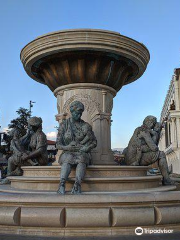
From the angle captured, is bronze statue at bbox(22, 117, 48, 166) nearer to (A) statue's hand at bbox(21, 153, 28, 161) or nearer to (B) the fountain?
(A) statue's hand at bbox(21, 153, 28, 161)

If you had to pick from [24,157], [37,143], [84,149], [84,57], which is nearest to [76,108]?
[84,149]

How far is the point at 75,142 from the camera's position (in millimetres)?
5445

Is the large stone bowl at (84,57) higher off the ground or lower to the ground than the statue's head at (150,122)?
A: higher

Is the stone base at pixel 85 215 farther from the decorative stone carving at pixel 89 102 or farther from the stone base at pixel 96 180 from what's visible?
the decorative stone carving at pixel 89 102

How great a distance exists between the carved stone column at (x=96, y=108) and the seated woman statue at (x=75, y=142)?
5.66ft

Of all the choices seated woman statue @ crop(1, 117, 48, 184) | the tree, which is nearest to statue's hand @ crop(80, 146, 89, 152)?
seated woman statue @ crop(1, 117, 48, 184)

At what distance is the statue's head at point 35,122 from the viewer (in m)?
7.00

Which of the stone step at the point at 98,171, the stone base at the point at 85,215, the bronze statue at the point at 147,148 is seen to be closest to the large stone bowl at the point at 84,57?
the bronze statue at the point at 147,148

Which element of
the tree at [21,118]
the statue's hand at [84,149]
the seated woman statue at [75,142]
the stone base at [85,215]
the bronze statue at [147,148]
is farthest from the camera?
the tree at [21,118]

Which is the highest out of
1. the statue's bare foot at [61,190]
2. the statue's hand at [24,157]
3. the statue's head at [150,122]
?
the statue's head at [150,122]

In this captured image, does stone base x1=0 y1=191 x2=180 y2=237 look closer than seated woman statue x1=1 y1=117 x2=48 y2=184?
Yes

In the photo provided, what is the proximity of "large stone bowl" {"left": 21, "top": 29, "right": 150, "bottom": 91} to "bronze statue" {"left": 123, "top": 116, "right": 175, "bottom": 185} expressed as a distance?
5.89 feet

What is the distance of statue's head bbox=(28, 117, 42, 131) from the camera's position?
23.0 ft

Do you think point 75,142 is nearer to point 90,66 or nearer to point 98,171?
point 98,171
